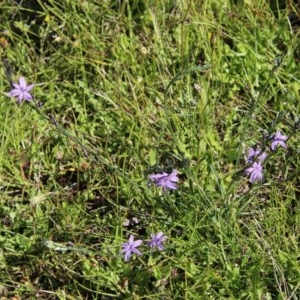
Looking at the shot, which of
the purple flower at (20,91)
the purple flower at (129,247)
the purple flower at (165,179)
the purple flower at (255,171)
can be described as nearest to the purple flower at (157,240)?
the purple flower at (129,247)

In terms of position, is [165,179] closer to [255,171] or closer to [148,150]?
[255,171]

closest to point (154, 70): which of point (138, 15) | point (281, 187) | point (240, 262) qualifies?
point (138, 15)

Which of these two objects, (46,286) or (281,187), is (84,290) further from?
(281,187)

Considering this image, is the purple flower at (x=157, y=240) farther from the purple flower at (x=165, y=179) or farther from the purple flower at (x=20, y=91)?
the purple flower at (x=20, y=91)

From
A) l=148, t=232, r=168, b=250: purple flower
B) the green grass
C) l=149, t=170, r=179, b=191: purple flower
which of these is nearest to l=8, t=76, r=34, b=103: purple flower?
the green grass

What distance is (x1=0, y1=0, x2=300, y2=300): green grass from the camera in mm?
1986

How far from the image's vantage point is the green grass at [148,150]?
1986 millimetres

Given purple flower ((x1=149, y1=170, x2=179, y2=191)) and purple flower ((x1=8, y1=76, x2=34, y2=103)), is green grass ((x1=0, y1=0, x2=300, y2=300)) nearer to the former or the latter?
purple flower ((x1=149, y1=170, x2=179, y2=191))

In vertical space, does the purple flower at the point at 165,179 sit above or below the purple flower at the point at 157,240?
above

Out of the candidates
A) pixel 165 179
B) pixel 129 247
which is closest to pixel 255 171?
pixel 165 179

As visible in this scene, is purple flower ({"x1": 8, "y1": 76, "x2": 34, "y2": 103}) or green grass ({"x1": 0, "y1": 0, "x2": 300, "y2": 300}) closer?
purple flower ({"x1": 8, "y1": 76, "x2": 34, "y2": 103})

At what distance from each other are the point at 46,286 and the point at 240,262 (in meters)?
0.60

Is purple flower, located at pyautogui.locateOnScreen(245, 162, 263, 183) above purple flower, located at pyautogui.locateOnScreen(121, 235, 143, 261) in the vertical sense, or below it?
above

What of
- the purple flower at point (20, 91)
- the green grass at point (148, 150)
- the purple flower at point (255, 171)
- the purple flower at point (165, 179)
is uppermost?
the purple flower at point (20, 91)
